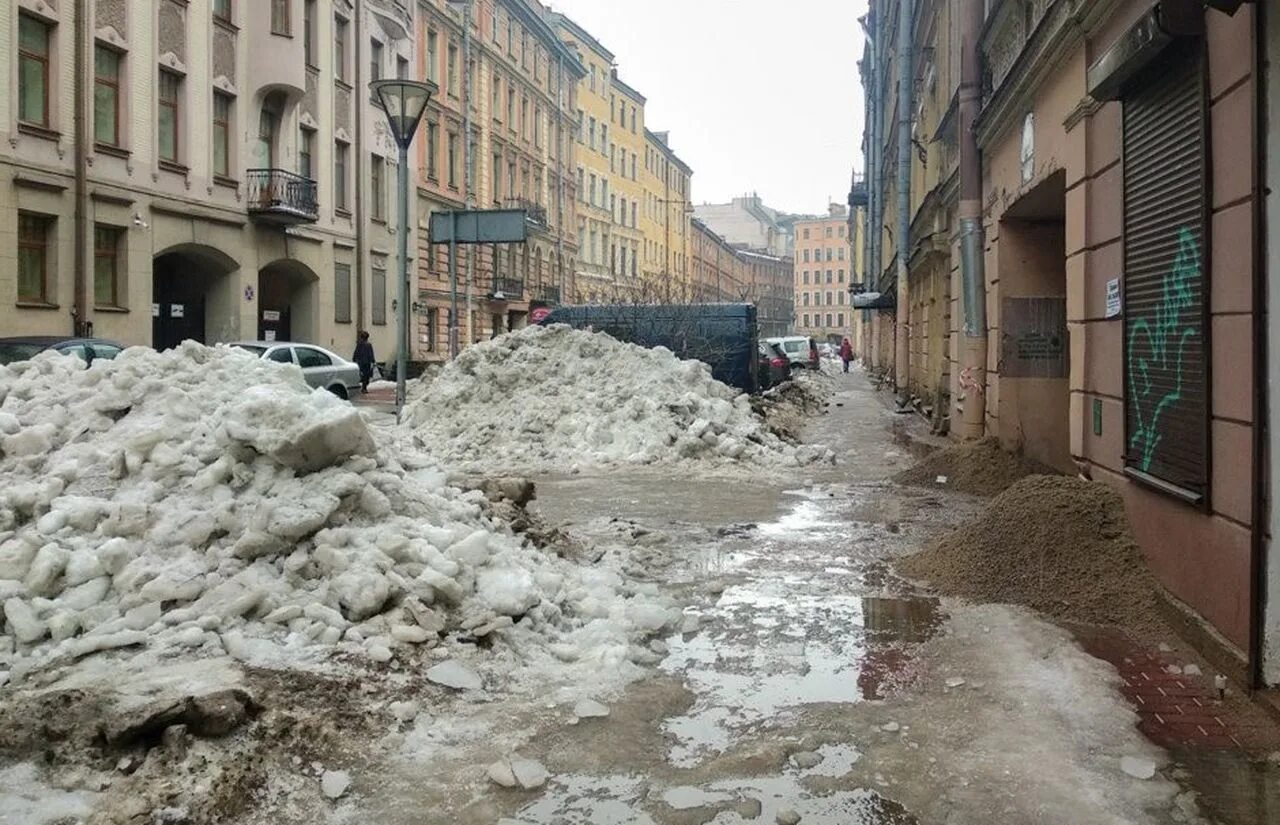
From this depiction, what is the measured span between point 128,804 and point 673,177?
84929 millimetres

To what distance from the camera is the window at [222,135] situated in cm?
2605

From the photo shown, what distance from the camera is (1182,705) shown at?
4.43 m

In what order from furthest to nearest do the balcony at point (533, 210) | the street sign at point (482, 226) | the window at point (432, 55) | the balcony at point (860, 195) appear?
the balcony at point (533, 210) < the balcony at point (860, 195) < the window at point (432, 55) < the street sign at point (482, 226)

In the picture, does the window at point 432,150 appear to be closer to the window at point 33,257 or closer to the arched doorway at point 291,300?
the arched doorway at point 291,300

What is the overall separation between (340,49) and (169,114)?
864 cm

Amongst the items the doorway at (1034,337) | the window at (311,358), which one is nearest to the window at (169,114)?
the window at (311,358)

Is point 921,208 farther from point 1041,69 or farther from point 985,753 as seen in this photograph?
point 985,753

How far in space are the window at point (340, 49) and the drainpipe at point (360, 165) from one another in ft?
1.71

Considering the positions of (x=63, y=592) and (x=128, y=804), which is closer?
(x=128, y=804)

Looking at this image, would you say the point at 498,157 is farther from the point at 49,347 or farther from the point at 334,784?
the point at 334,784

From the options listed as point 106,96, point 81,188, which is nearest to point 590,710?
point 81,188

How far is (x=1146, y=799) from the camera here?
11.5 feet

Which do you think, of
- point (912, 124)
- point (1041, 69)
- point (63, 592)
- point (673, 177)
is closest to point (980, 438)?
point (1041, 69)

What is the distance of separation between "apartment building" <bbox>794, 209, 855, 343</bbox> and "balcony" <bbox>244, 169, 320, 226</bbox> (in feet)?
323
